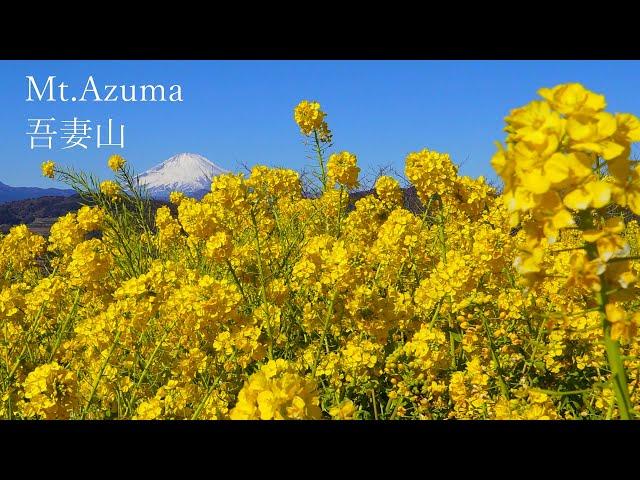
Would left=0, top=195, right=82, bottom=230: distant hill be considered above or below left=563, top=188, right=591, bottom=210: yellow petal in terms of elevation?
above

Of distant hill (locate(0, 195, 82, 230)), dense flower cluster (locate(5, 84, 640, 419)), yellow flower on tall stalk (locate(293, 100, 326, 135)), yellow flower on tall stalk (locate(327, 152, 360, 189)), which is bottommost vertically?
dense flower cluster (locate(5, 84, 640, 419))

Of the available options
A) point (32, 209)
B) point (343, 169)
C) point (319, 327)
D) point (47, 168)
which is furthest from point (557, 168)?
point (32, 209)

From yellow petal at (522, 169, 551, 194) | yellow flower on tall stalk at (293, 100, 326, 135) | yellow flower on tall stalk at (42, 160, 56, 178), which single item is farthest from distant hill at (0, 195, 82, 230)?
yellow petal at (522, 169, 551, 194)

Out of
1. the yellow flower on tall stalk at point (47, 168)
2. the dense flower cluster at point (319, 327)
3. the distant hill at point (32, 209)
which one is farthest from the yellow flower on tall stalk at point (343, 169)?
the distant hill at point (32, 209)

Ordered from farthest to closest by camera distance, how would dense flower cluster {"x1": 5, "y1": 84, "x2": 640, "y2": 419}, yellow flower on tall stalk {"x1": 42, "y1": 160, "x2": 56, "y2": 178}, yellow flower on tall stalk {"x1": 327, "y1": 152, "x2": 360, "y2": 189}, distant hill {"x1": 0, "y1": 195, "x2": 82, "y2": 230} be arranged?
distant hill {"x1": 0, "y1": 195, "x2": 82, "y2": 230}
yellow flower on tall stalk {"x1": 42, "y1": 160, "x2": 56, "y2": 178}
yellow flower on tall stalk {"x1": 327, "y1": 152, "x2": 360, "y2": 189}
dense flower cluster {"x1": 5, "y1": 84, "x2": 640, "y2": 419}

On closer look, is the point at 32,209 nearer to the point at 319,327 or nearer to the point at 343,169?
the point at 343,169

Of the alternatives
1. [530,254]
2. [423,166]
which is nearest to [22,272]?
[423,166]

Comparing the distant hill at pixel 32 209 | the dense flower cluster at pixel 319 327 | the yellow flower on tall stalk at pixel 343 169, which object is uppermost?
the distant hill at pixel 32 209

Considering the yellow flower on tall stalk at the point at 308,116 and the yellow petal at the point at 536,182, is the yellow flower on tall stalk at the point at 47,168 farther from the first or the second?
the yellow petal at the point at 536,182

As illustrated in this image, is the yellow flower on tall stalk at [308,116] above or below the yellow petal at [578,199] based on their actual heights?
above

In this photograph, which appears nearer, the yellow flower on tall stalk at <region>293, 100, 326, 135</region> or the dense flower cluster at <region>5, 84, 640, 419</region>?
the dense flower cluster at <region>5, 84, 640, 419</region>

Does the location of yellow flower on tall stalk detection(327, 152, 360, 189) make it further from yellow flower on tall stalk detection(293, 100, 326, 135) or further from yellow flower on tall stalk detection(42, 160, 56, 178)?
yellow flower on tall stalk detection(42, 160, 56, 178)

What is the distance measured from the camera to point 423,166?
378cm
